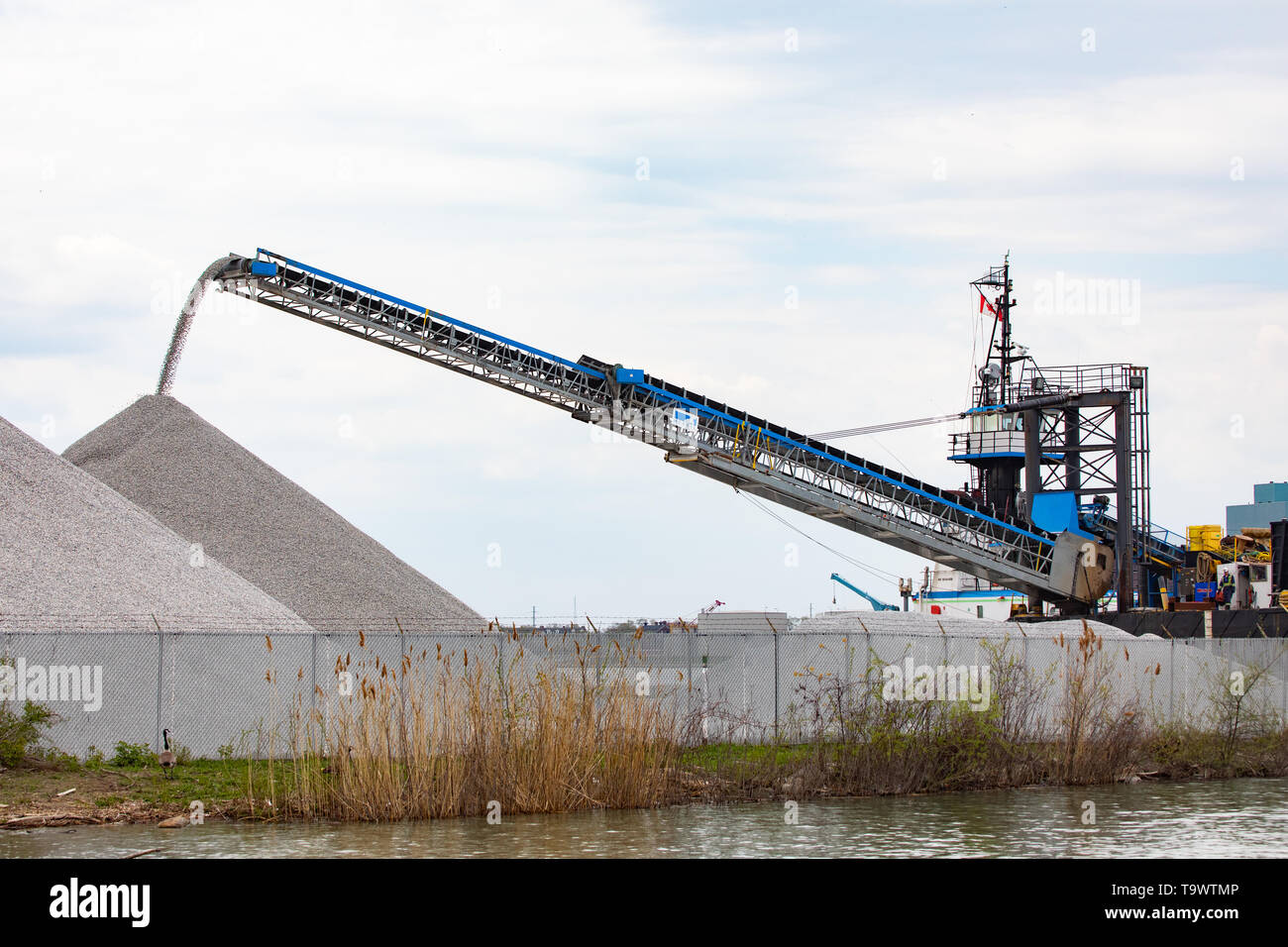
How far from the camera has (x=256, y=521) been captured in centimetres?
2919

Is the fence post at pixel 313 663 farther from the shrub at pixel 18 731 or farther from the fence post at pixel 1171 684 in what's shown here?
the fence post at pixel 1171 684

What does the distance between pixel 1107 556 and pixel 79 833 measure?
33.3m

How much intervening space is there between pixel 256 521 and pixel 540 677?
15.5 meters

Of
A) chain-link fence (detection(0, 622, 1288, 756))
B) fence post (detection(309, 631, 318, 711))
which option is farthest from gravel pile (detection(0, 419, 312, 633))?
fence post (detection(309, 631, 318, 711))

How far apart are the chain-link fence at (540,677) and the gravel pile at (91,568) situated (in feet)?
6.07

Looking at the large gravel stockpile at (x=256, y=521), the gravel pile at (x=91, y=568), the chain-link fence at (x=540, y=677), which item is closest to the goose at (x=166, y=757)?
the chain-link fence at (x=540, y=677)

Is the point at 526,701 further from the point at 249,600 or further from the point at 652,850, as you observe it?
the point at 249,600

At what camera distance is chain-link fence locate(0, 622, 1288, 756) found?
17781 millimetres

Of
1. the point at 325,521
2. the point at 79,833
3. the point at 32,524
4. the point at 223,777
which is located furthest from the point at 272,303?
the point at 79,833

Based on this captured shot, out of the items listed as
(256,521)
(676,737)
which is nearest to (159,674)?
(676,737)

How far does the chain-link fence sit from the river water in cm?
144

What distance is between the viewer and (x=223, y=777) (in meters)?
17.0

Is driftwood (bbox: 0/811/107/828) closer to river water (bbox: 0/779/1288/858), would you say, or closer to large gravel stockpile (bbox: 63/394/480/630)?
river water (bbox: 0/779/1288/858)

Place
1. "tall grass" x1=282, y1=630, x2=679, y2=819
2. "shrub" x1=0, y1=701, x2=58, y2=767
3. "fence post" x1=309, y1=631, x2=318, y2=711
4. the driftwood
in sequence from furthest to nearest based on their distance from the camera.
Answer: "fence post" x1=309, y1=631, x2=318, y2=711 < "shrub" x1=0, y1=701, x2=58, y2=767 < "tall grass" x1=282, y1=630, x2=679, y2=819 < the driftwood
